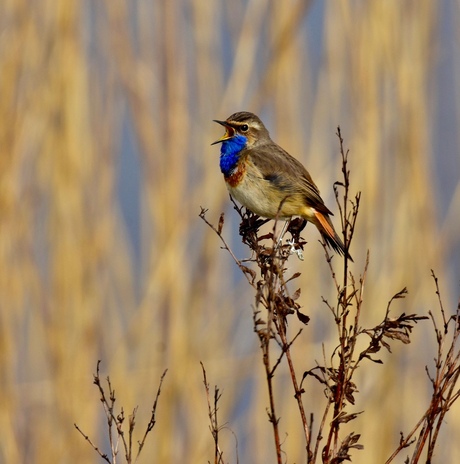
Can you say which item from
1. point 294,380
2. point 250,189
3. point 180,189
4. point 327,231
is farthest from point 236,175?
point 294,380

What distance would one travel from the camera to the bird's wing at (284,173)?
1.90 metres

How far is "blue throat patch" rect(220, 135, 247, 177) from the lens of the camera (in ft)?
6.63

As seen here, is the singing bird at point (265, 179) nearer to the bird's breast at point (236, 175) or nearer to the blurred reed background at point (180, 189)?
the bird's breast at point (236, 175)

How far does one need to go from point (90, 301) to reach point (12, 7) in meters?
0.80

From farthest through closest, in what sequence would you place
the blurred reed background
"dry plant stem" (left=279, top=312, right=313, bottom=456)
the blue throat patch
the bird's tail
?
the blurred reed background → the blue throat patch → the bird's tail → "dry plant stem" (left=279, top=312, right=313, bottom=456)

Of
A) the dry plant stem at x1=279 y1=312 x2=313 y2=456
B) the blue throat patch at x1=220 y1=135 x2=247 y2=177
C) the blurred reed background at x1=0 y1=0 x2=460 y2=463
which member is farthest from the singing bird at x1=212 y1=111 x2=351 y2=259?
the dry plant stem at x1=279 y1=312 x2=313 y2=456

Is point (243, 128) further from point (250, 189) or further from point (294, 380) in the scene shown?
point (294, 380)

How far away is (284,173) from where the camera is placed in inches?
→ 76.9

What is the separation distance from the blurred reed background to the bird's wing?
1.04 feet

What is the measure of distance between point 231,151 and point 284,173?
16 cm

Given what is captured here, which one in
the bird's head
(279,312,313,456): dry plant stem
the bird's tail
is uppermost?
the bird's head

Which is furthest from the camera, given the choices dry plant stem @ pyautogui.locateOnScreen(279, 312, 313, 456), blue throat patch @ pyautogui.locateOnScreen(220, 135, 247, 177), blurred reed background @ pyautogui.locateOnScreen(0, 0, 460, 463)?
blurred reed background @ pyautogui.locateOnScreen(0, 0, 460, 463)

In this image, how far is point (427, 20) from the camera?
2312 mm

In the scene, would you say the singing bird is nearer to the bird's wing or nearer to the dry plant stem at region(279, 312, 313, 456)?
the bird's wing
